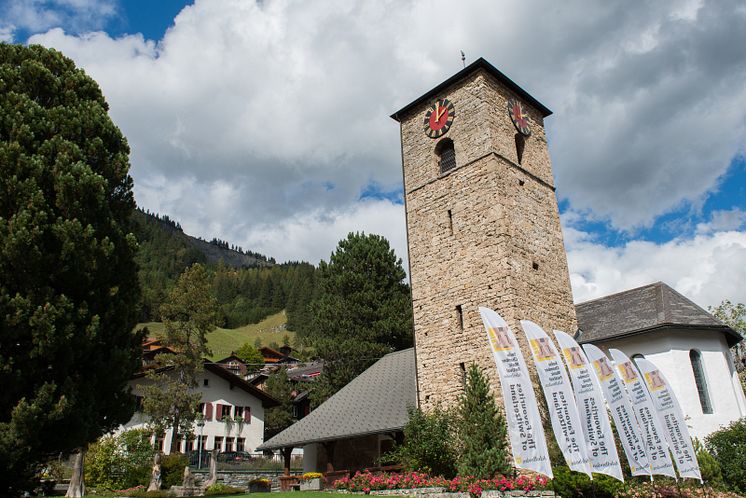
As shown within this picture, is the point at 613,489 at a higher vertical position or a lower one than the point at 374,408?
lower

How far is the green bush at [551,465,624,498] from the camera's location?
14.7 metres

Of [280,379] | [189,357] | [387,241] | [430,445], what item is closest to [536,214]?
[430,445]

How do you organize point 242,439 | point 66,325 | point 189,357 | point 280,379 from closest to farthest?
point 66,325
point 189,357
point 242,439
point 280,379

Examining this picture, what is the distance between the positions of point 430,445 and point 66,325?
11304mm

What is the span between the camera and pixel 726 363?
63.6 ft

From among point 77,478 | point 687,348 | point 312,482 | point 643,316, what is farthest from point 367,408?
point 687,348

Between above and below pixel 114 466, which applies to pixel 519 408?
above

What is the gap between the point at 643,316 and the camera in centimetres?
1959

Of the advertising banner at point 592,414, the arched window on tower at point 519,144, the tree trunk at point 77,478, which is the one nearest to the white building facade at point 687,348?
the advertising banner at point 592,414

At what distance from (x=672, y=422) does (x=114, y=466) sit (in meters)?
21.8

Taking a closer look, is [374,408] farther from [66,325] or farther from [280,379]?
[280,379]

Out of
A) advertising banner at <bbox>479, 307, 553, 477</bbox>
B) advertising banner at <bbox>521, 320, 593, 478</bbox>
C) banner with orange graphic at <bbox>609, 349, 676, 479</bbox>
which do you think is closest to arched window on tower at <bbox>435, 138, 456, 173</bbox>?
banner with orange graphic at <bbox>609, 349, 676, 479</bbox>

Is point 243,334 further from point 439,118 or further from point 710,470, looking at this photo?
point 710,470

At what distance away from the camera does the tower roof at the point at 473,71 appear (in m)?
22.0
